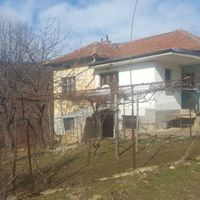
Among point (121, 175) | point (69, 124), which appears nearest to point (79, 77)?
point (69, 124)

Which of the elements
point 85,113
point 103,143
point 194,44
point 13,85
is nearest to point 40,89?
point 13,85

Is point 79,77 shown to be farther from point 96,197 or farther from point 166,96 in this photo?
point 96,197

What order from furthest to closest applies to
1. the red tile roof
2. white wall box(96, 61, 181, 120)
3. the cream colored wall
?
the cream colored wall → the red tile roof → white wall box(96, 61, 181, 120)

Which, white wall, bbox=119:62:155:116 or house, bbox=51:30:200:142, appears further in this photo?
white wall, bbox=119:62:155:116

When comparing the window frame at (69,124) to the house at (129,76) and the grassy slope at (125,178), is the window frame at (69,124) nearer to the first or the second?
the house at (129,76)

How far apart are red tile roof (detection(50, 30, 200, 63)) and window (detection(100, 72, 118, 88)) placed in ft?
3.93

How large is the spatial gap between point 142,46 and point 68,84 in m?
4.69

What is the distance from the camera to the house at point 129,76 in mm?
17391

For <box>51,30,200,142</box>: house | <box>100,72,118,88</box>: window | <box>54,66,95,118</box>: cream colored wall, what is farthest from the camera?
<box>54,66,95,118</box>: cream colored wall

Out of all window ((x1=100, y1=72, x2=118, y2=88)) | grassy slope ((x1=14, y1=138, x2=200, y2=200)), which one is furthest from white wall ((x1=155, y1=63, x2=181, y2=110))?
grassy slope ((x1=14, y1=138, x2=200, y2=200))

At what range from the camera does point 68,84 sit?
2322cm

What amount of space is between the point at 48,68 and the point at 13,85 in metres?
4.01

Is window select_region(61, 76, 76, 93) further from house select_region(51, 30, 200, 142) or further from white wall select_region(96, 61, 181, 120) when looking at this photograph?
white wall select_region(96, 61, 181, 120)

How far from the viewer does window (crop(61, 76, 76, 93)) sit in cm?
2295
